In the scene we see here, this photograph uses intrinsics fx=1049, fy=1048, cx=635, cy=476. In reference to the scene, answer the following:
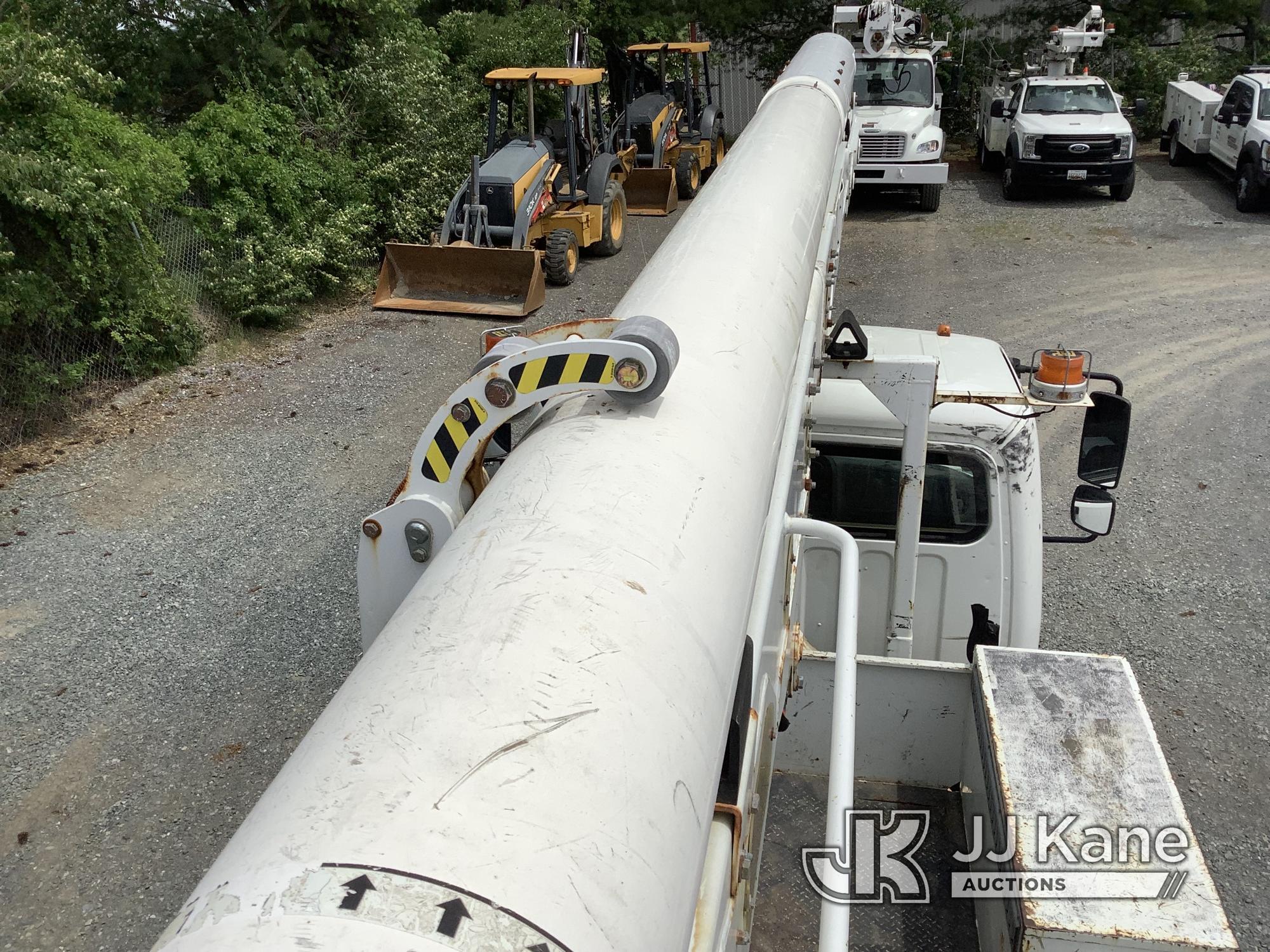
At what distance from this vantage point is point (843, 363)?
3631 mm

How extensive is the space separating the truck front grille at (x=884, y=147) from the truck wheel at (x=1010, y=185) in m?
2.34

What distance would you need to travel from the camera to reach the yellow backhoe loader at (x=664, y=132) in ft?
54.9

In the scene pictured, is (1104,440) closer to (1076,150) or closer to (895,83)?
(1076,150)

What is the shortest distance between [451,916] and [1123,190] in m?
19.2

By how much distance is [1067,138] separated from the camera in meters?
16.7

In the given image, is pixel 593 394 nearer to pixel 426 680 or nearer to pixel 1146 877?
pixel 426 680

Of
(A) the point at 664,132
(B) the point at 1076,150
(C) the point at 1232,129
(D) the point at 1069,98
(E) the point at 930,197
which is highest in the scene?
(D) the point at 1069,98

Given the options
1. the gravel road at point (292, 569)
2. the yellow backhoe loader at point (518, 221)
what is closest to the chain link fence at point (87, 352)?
the gravel road at point (292, 569)

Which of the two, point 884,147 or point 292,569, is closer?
point 292,569

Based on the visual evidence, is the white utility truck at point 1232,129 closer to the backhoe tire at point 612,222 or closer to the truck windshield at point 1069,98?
the truck windshield at point 1069,98

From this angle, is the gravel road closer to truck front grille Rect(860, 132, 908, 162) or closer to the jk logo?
the jk logo

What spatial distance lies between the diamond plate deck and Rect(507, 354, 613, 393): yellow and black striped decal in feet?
9.51

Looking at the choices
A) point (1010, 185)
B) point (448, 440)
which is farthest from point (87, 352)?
point (1010, 185)

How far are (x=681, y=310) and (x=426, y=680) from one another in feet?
4.14
